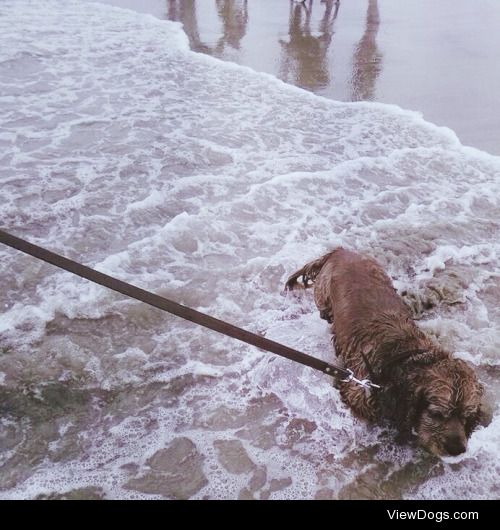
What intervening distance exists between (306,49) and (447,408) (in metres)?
10.6

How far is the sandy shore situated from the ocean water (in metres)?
0.82

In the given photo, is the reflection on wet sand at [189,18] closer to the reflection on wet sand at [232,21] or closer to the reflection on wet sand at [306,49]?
the reflection on wet sand at [232,21]

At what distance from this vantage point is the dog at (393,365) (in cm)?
262

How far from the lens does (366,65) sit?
10320 millimetres

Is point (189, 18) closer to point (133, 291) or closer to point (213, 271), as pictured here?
point (213, 271)

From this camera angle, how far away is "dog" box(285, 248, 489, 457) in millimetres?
2621

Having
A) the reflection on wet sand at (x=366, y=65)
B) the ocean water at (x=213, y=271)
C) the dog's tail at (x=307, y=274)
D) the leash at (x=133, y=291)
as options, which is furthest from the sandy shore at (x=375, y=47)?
the leash at (x=133, y=291)

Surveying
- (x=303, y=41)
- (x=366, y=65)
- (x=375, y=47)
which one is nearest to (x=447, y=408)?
(x=366, y=65)

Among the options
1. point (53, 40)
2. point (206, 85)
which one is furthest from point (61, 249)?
point (53, 40)

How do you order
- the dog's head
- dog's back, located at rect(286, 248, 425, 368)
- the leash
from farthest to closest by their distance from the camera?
dog's back, located at rect(286, 248, 425, 368)
the dog's head
the leash

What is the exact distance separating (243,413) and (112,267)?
7.06 ft

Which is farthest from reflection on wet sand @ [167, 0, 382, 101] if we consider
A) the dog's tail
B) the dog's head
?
the dog's head

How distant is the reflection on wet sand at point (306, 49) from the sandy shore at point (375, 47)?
0.07 feet

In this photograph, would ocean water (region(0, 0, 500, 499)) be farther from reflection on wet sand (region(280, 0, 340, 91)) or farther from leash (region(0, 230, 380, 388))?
leash (region(0, 230, 380, 388))
